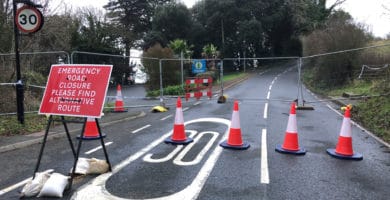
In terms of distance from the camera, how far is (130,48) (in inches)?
1984

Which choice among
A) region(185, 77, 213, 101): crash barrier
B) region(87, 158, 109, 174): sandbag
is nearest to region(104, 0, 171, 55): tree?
region(185, 77, 213, 101): crash barrier

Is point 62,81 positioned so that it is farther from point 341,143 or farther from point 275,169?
point 341,143

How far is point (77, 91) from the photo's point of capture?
19.0 ft

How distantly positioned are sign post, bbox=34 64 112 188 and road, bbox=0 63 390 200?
101 centimetres

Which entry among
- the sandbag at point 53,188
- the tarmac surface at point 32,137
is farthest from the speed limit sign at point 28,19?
the sandbag at point 53,188

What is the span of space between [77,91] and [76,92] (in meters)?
0.02

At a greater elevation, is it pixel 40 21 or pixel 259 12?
pixel 259 12

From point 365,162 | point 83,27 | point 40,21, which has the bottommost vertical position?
point 365,162

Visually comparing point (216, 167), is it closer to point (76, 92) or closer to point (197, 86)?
point (76, 92)

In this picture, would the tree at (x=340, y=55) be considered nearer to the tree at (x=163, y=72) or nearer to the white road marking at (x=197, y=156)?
the tree at (x=163, y=72)

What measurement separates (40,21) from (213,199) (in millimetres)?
7047

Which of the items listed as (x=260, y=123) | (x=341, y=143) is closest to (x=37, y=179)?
(x=341, y=143)

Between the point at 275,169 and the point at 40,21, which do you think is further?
A: the point at 40,21

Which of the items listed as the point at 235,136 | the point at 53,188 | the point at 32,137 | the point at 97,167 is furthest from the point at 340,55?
the point at 53,188
